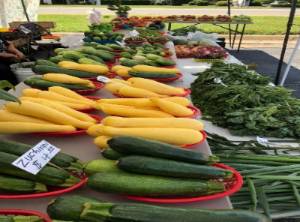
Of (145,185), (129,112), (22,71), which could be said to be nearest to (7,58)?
(22,71)

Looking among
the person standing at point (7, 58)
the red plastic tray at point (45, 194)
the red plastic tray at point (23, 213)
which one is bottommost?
the person standing at point (7, 58)

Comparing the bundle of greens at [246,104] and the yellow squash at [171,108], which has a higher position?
the yellow squash at [171,108]

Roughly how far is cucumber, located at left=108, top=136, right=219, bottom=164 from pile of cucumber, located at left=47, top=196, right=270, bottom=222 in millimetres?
237

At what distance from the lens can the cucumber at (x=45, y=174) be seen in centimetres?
111

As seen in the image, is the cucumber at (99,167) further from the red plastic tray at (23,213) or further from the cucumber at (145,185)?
the red plastic tray at (23,213)

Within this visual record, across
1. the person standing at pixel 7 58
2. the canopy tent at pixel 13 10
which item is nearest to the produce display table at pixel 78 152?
the person standing at pixel 7 58

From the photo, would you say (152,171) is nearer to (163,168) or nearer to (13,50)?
(163,168)

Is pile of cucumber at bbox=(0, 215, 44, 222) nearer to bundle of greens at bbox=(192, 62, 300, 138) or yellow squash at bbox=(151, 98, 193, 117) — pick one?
yellow squash at bbox=(151, 98, 193, 117)

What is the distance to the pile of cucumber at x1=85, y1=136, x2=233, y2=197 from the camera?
3.53 ft

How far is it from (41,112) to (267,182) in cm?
99

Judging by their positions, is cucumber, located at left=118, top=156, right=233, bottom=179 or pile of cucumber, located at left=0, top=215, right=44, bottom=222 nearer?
pile of cucumber, located at left=0, top=215, right=44, bottom=222

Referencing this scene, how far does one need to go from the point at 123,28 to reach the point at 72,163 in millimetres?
4937

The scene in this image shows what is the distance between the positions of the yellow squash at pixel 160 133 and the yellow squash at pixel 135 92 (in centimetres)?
50

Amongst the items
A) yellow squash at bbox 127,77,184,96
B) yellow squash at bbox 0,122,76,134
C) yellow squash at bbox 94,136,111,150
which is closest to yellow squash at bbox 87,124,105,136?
yellow squash at bbox 94,136,111,150
